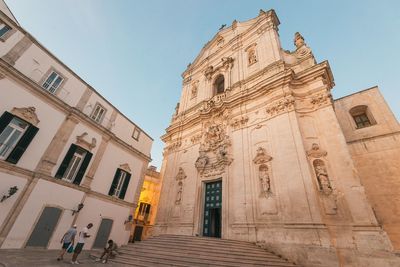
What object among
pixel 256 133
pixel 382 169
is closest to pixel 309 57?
pixel 256 133

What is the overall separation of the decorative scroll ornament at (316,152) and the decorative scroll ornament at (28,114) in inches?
542

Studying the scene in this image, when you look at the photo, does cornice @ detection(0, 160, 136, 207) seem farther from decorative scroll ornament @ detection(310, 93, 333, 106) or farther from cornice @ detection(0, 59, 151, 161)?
decorative scroll ornament @ detection(310, 93, 333, 106)

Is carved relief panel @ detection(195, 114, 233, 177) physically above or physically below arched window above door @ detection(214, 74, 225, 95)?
below

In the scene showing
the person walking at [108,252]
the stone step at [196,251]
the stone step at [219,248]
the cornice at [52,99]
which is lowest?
the person walking at [108,252]

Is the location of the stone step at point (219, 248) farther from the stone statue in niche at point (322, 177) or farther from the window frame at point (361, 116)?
the window frame at point (361, 116)

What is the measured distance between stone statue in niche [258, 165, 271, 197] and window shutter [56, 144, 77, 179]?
35.3 ft

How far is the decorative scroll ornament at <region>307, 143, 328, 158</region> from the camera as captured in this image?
918 cm

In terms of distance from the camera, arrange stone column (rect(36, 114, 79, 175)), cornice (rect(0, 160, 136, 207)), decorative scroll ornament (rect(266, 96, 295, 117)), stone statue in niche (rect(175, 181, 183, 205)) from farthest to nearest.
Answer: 1. stone statue in niche (rect(175, 181, 183, 205))
2. decorative scroll ornament (rect(266, 96, 295, 117))
3. stone column (rect(36, 114, 79, 175))
4. cornice (rect(0, 160, 136, 207))

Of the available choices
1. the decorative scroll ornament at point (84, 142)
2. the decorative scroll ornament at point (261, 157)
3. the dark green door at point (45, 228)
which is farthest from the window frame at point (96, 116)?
the decorative scroll ornament at point (261, 157)

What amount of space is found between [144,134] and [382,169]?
1698cm

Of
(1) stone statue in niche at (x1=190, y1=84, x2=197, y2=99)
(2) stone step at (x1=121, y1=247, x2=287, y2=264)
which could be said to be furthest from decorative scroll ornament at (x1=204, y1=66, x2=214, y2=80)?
(2) stone step at (x1=121, y1=247, x2=287, y2=264)

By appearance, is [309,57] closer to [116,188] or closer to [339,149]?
[339,149]

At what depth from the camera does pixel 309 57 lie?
40.2 feet

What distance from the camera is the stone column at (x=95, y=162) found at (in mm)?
11477
